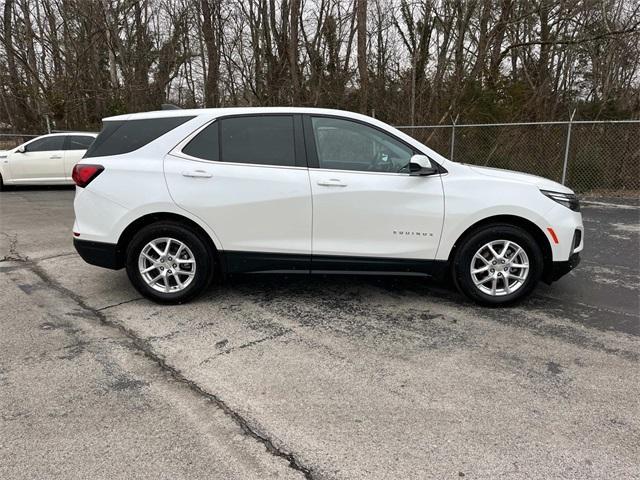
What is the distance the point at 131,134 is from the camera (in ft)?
14.8

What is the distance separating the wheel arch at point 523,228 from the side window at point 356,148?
0.80 metres

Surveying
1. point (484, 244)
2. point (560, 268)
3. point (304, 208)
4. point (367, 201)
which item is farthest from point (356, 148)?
point (560, 268)

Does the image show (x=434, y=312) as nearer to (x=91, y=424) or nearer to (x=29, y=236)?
(x=91, y=424)

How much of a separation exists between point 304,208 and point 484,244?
5.33ft

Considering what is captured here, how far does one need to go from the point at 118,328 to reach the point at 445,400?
265 cm

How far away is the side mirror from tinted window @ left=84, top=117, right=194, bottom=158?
2.05 metres

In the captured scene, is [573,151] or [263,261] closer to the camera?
[263,261]

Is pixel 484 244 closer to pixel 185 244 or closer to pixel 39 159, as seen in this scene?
pixel 185 244

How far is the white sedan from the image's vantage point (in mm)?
12914

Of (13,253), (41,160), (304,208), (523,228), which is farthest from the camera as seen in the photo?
(41,160)

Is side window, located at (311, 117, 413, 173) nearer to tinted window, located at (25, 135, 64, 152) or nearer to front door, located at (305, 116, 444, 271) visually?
front door, located at (305, 116, 444, 271)

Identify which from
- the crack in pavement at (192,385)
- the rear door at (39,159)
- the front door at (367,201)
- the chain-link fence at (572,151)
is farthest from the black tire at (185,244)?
the rear door at (39,159)

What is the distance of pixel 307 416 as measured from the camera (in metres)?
2.80

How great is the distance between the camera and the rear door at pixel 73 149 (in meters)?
13.0
